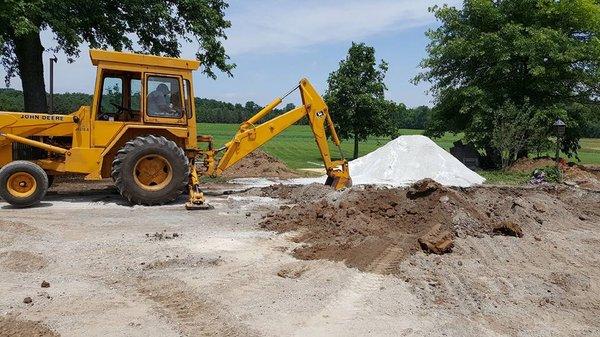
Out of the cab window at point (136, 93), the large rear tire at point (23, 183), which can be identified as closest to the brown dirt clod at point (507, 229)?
the cab window at point (136, 93)

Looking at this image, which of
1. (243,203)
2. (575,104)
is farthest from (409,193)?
(575,104)

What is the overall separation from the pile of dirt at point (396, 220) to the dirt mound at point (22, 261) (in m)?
3.20

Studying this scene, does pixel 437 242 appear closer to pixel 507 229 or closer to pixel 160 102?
pixel 507 229

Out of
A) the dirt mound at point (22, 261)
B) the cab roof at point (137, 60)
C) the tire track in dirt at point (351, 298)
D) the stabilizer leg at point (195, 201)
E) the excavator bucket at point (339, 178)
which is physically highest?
the cab roof at point (137, 60)

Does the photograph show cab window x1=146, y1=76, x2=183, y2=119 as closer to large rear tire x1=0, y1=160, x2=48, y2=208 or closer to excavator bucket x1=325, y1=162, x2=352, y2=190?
large rear tire x1=0, y1=160, x2=48, y2=208

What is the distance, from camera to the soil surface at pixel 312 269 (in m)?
4.96

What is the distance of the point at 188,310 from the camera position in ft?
16.9

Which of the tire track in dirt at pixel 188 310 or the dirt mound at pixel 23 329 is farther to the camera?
the tire track in dirt at pixel 188 310

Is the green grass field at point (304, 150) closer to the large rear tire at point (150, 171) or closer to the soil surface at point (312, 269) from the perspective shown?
the soil surface at point (312, 269)

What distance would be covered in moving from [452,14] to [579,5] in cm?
562

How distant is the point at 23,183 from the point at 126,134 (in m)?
2.15

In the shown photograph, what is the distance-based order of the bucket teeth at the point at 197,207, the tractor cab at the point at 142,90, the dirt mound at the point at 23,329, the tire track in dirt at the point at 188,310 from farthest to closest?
1. the tractor cab at the point at 142,90
2. the bucket teeth at the point at 197,207
3. the tire track in dirt at the point at 188,310
4. the dirt mound at the point at 23,329

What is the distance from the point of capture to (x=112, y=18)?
50.9 feet

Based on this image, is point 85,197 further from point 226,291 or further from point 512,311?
point 512,311
